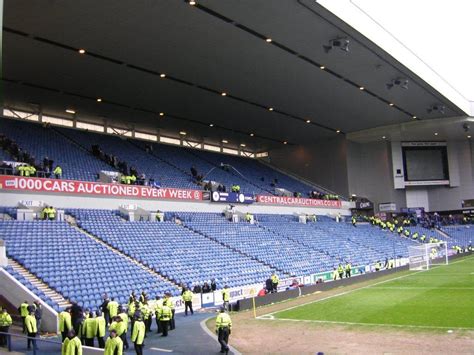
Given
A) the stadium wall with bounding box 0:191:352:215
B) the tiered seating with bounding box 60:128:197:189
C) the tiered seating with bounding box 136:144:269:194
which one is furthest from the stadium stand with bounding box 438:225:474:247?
the tiered seating with bounding box 60:128:197:189

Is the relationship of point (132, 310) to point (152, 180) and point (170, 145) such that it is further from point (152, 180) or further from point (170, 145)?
point (170, 145)

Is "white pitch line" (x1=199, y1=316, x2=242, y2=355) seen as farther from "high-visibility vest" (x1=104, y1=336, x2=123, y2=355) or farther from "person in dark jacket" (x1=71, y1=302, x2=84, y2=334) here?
"person in dark jacket" (x1=71, y1=302, x2=84, y2=334)

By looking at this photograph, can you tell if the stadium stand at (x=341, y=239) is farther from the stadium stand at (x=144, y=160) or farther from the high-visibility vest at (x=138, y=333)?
the high-visibility vest at (x=138, y=333)

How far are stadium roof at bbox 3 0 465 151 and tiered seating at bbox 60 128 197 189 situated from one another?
2170mm

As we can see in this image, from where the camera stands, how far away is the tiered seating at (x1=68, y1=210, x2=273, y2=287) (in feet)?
85.5

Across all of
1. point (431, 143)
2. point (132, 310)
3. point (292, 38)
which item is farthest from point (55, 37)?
point (431, 143)

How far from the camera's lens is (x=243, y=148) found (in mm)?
61000

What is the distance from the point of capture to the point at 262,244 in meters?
35.9

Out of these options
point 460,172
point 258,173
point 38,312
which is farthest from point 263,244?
point 460,172

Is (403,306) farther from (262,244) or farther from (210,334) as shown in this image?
(262,244)

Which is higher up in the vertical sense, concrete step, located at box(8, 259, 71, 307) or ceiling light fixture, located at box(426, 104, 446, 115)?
ceiling light fixture, located at box(426, 104, 446, 115)

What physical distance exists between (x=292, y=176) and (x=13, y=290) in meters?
45.6

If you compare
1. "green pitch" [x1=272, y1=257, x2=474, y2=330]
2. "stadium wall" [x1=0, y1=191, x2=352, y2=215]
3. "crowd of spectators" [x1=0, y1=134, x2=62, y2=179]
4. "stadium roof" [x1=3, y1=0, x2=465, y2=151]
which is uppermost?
"stadium roof" [x1=3, y1=0, x2=465, y2=151]

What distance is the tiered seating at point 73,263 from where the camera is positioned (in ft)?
65.4
